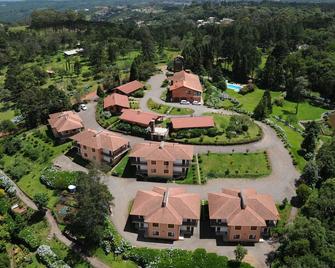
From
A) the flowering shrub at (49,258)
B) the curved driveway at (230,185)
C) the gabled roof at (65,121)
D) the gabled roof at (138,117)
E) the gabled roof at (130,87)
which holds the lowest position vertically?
the flowering shrub at (49,258)

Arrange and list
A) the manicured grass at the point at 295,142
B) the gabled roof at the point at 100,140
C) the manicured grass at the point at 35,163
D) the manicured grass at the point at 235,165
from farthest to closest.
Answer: the manicured grass at the point at 295,142
the gabled roof at the point at 100,140
the manicured grass at the point at 235,165
the manicured grass at the point at 35,163

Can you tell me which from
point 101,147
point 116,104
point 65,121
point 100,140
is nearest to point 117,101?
point 116,104

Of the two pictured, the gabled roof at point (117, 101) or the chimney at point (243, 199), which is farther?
the gabled roof at point (117, 101)

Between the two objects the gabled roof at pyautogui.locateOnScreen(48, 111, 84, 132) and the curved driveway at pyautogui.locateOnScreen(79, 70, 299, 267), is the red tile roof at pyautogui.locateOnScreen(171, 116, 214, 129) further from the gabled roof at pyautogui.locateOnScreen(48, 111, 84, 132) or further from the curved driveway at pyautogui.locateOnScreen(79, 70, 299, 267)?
the gabled roof at pyautogui.locateOnScreen(48, 111, 84, 132)

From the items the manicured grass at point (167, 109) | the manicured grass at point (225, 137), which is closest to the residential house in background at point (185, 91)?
the manicured grass at point (167, 109)

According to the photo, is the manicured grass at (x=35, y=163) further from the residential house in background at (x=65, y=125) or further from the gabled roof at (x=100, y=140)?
the gabled roof at (x=100, y=140)

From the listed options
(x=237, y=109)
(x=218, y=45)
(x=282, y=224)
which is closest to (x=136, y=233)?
(x=282, y=224)

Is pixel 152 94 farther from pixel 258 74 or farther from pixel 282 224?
pixel 282 224

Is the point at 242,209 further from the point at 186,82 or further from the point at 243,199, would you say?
the point at 186,82
